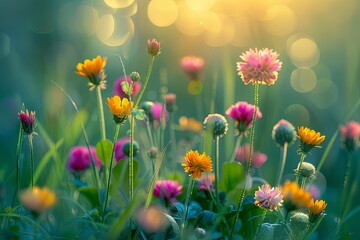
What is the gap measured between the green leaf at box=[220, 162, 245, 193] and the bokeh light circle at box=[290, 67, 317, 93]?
1.69 meters

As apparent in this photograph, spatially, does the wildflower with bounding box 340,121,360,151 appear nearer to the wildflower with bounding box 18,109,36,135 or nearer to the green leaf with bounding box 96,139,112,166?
the green leaf with bounding box 96,139,112,166

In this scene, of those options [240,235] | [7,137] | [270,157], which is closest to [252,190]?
[240,235]

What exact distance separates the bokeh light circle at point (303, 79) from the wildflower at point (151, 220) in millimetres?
2092

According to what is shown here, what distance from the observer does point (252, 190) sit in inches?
54.4

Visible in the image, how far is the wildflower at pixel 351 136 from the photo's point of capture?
1.53 metres

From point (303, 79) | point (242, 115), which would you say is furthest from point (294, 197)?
point (303, 79)

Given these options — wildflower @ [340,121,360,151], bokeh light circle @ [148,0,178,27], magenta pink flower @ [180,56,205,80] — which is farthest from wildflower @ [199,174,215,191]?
bokeh light circle @ [148,0,178,27]

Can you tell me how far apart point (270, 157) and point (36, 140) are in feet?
3.12

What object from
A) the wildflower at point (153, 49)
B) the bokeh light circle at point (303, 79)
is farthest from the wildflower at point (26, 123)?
the bokeh light circle at point (303, 79)

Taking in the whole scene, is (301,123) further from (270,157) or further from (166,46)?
(166,46)

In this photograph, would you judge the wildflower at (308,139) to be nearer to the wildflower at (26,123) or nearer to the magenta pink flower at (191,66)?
the wildflower at (26,123)

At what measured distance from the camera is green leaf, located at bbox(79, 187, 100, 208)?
1395 mm

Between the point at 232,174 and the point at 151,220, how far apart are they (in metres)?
0.44

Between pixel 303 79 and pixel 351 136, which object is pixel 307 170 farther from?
pixel 303 79
